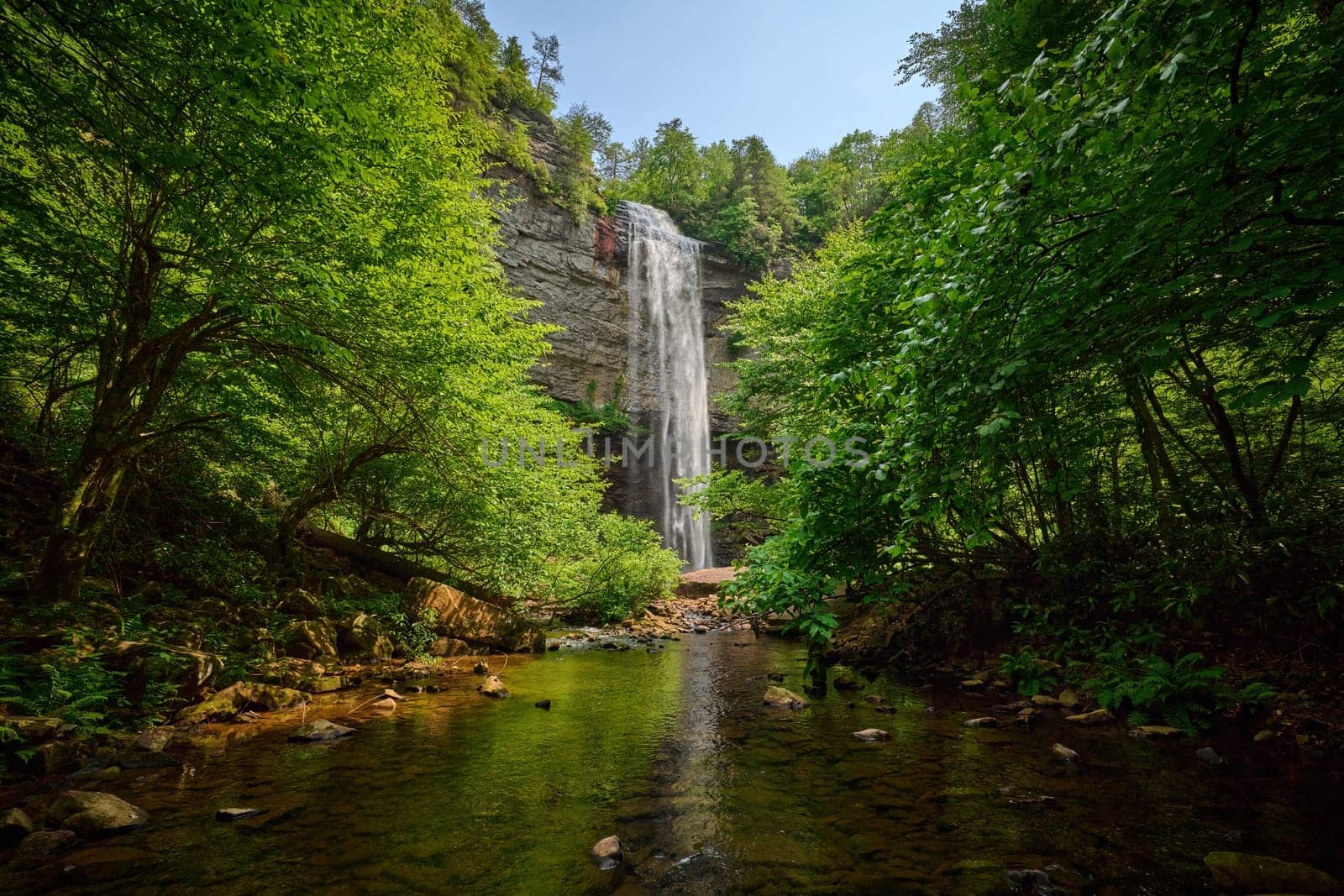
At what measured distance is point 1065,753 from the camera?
404 centimetres

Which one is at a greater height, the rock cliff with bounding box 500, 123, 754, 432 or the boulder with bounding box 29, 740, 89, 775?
the rock cliff with bounding box 500, 123, 754, 432

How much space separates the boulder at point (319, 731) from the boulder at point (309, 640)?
244 cm

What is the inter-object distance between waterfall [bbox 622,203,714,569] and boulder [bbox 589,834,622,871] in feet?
88.2

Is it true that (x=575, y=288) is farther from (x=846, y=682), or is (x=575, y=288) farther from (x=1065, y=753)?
(x=1065, y=753)

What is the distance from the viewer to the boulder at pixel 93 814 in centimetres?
290

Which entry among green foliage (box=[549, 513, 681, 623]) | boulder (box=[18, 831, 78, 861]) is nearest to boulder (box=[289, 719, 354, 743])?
boulder (box=[18, 831, 78, 861])

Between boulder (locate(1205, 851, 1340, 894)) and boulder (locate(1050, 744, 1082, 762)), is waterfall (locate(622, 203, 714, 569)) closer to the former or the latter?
boulder (locate(1050, 744, 1082, 762))

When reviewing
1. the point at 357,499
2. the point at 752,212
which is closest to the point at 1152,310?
the point at 357,499

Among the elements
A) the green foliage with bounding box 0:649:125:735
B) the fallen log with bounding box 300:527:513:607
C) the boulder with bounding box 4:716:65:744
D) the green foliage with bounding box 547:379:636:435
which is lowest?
the boulder with bounding box 4:716:65:744

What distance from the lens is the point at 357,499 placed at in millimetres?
9523

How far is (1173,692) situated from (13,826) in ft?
26.3

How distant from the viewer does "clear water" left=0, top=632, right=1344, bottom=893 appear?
8.63 ft

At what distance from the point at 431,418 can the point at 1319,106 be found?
8.26 meters

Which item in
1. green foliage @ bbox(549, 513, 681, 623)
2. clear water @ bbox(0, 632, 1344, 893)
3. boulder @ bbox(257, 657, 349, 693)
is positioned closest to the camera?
clear water @ bbox(0, 632, 1344, 893)
